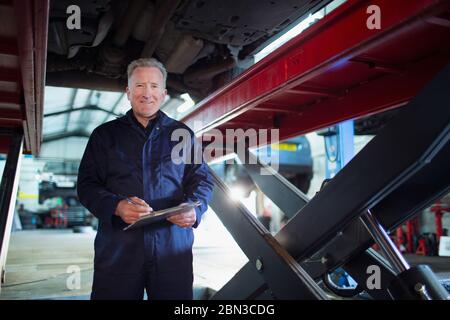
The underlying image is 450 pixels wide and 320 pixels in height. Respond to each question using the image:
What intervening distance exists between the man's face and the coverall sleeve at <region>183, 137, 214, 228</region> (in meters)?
0.26

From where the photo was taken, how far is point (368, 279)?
2.10m

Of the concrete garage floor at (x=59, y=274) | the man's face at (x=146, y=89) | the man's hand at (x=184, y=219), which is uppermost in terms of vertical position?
the man's face at (x=146, y=89)

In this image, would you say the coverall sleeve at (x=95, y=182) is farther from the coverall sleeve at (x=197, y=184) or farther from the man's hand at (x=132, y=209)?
the coverall sleeve at (x=197, y=184)

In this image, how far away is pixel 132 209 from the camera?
1.46 m

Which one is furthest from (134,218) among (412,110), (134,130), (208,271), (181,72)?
(208,271)

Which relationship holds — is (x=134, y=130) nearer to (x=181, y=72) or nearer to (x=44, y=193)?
(x=181, y=72)

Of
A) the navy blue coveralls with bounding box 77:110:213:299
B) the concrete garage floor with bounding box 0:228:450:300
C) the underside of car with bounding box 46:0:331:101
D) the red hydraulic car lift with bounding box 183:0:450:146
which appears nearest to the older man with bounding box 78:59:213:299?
the navy blue coveralls with bounding box 77:110:213:299

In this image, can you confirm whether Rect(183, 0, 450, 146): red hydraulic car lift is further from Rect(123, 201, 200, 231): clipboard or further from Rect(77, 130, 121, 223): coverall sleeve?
Rect(77, 130, 121, 223): coverall sleeve

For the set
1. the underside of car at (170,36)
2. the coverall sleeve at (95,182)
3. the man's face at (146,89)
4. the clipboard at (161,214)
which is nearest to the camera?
the clipboard at (161,214)

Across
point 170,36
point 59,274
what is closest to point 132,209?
point 170,36

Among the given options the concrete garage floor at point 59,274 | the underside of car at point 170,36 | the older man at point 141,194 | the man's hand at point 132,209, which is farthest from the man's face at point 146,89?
the concrete garage floor at point 59,274

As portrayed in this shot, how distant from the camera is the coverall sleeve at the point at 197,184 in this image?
1.71m

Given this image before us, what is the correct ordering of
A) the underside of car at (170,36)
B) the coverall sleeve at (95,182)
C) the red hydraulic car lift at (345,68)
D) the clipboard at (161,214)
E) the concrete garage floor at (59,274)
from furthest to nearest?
the concrete garage floor at (59,274)
the underside of car at (170,36)
the coverall sleeve at (95,182)
the clipboard at (161,214)
the red hydraulic car lift at (345,68)

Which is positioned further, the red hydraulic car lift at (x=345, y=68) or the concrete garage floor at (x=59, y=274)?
the concrete garage floor at (x=59, y=274)
